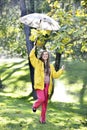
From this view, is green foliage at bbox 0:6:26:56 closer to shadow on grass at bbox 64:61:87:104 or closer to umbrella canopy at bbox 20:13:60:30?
shadow on grass at bbox 64:61:87:104

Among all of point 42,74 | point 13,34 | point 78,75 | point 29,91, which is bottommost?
point 78,75

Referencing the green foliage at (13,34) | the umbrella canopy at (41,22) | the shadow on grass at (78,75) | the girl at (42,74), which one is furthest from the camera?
the shadow on grass at (78,75)

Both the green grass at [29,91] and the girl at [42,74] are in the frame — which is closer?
the girl at [42,74]

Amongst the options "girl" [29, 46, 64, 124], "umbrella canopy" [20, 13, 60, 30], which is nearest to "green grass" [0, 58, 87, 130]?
"girl" [29, 46, 64, 124]

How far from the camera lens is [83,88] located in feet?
92.7

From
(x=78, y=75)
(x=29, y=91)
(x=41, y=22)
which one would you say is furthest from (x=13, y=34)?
(x=41, y=22)

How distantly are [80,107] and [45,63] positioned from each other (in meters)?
14.1

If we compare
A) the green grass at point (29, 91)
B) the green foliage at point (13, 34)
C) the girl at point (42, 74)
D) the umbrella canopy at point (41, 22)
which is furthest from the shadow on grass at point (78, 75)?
the umbrella canopy at point (41, 22)

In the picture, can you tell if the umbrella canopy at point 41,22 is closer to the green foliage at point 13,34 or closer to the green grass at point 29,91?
the green grass at point 29,91

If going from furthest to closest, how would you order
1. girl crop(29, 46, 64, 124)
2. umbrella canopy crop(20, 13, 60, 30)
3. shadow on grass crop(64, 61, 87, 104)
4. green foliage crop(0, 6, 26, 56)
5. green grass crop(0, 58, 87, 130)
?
1. shadow on grass crop(64, 61, 87, 104)
2. green foliage crop(0, 6, 26, 56)
3. green grass crop(0, 58, 87, 130)
4. umbrella canopy crop(20, 13, 60, 30)
5. girl crop(29, 46, 64, 124)

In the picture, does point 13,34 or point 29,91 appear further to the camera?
point 13,34

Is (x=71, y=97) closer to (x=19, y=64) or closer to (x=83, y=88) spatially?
(x=83, y=88)

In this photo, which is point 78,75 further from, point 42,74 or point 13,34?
point 42,74

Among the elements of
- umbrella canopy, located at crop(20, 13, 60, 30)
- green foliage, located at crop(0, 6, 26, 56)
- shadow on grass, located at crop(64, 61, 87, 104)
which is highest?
umbrella canopy, located at crop(20, 13, 60, 30)
